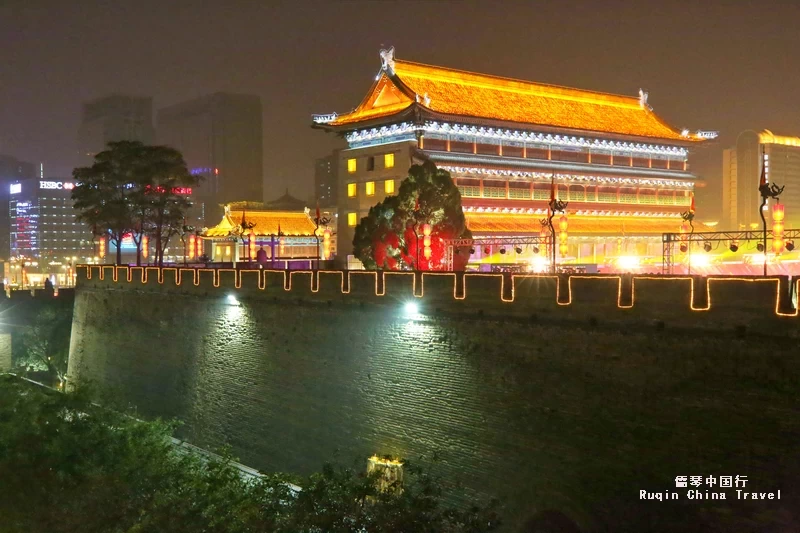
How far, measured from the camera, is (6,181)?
125875mm

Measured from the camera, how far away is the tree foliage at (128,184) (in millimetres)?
29656

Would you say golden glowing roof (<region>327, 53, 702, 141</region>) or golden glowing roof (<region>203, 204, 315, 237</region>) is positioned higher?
golden glowing roof (<region>327, 53, 702, 141</region>)

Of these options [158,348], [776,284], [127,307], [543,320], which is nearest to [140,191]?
[127,307]

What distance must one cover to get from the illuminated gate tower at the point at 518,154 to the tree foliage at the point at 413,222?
8468mm

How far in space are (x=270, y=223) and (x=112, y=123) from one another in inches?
5005

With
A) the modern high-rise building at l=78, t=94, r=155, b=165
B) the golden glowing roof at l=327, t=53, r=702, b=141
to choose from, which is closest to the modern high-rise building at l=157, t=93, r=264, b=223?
the modern high-rise building at l=78, t=94, r=155, b=165

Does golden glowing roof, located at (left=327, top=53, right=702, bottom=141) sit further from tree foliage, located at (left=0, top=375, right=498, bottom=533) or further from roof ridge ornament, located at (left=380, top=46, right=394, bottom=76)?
tree foliage, located at (left=0, top=375, right=498, bottom=533)

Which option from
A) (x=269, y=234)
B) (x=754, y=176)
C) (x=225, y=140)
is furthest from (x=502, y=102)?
(x=225, y=140)

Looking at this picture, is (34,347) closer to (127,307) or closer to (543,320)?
(127,307)

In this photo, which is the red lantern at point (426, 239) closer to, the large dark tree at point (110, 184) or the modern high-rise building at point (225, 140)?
the large dark tree at point (110, 184)

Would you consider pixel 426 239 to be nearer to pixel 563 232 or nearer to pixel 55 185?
pixel 563 232

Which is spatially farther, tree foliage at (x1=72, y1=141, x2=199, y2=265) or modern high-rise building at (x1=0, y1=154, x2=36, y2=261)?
modern high-rise building at (x1=0, y1=154, x2=36, y2=261)

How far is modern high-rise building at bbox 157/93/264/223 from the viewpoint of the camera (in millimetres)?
134250

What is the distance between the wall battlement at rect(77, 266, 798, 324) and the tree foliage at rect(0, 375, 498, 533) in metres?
3.15
